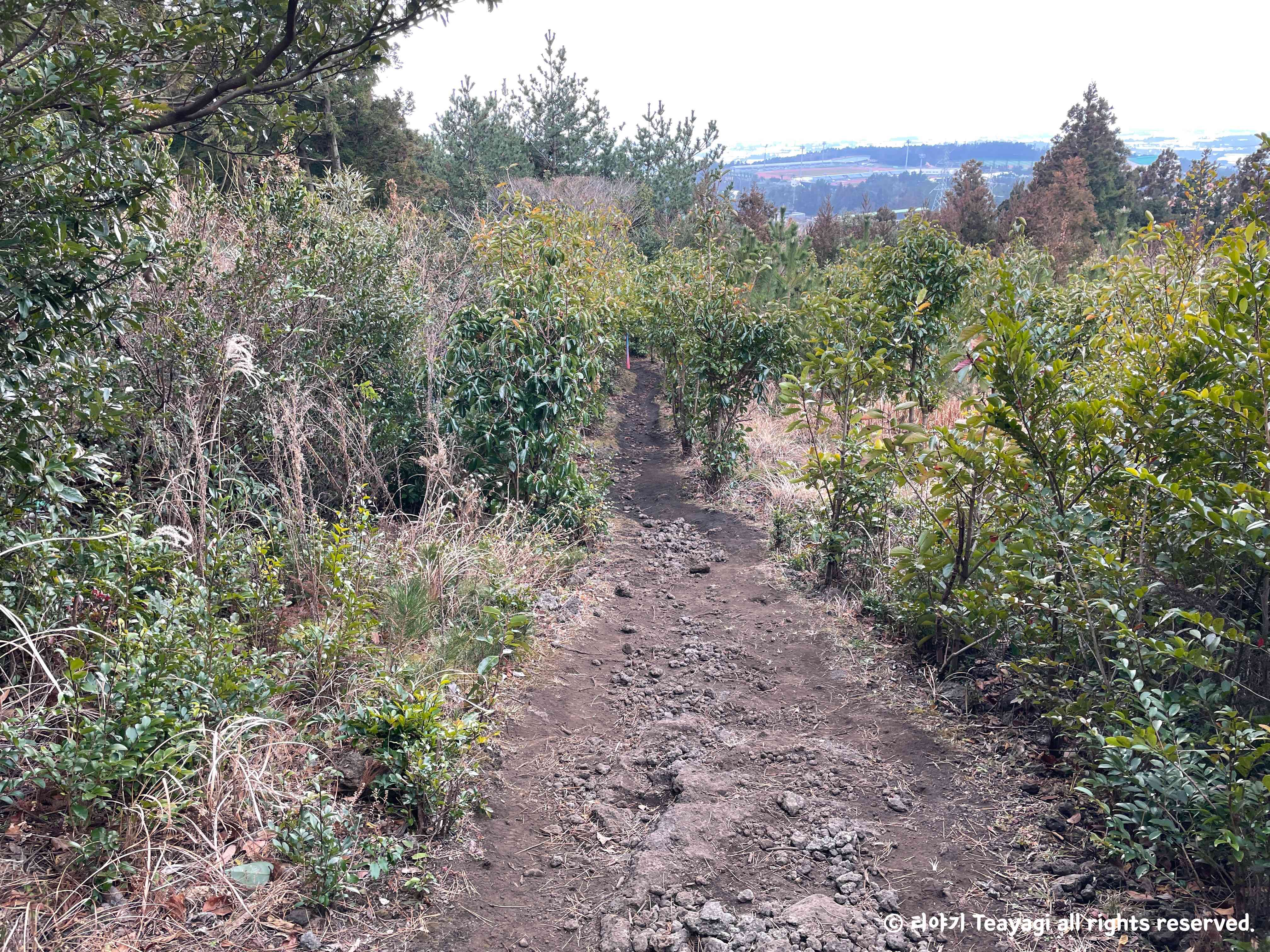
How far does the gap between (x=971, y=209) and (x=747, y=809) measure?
19327 millimetres

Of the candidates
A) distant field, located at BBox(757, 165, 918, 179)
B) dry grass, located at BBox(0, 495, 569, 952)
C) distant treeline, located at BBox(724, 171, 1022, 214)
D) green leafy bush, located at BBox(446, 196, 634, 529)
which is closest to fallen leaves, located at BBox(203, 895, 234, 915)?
dry grass, located at BBox(0, 495, 569, 952)

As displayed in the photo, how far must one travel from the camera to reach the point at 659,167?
2834 centimetres

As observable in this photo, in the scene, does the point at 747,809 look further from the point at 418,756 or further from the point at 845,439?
the point at 845,439

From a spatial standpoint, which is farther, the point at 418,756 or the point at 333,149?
the point at 333,149

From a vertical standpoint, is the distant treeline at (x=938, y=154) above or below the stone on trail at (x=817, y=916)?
above

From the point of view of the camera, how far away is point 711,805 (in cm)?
284

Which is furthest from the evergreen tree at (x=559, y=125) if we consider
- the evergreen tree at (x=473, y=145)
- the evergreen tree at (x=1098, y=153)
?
the evergreen tree at (x=1098, y=153)

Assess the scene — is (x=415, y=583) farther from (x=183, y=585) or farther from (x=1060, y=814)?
(x=1060, y=814)

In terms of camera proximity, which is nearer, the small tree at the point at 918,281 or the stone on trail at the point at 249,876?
the stone on trail at the point at 249,876

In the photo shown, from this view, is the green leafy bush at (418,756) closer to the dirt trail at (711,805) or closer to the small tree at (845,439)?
the dirt trail at (711,805)

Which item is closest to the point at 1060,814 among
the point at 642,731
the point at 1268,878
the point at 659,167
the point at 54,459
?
the point at 1268,878

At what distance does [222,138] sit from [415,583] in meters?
2.18

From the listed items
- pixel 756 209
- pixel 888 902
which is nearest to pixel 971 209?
pixel 756 209

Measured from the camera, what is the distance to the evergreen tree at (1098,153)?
21562 mm
